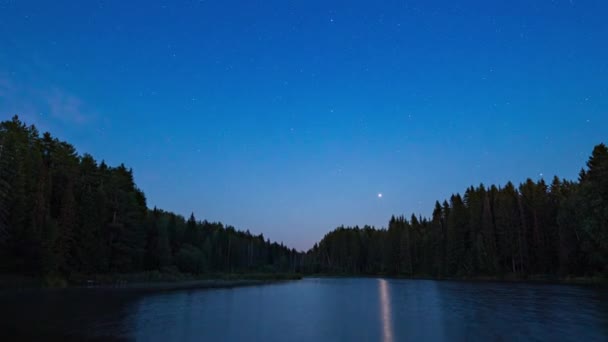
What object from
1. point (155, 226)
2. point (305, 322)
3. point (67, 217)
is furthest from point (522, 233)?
point (67, 217)

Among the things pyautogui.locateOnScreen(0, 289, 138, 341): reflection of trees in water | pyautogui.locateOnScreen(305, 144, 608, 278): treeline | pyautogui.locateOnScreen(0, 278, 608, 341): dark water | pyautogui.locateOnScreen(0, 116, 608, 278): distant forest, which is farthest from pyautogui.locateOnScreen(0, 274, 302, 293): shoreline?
pyautogui.locateOnScreen(305, 144, 608, 278): treeline

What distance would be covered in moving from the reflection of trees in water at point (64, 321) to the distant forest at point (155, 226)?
73.3 ft

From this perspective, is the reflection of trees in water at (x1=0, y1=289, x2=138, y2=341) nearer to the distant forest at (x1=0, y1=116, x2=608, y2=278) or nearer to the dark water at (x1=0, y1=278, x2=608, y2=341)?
the dark water at (x1=0, y1=278, x2=608, y2=341)

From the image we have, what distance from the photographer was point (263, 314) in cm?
3036

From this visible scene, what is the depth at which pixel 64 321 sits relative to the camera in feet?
77.6

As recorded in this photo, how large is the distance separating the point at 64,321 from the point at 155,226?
68.6 meters

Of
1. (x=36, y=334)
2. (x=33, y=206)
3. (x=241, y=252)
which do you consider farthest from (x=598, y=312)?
(x=241, y=252)

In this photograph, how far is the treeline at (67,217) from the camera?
5103 cm

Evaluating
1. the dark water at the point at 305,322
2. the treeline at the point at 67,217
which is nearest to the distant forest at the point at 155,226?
the treeline at the point at 67,217

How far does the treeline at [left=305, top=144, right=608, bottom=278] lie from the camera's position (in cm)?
5533

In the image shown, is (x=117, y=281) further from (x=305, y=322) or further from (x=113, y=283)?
(x=305, y=322)

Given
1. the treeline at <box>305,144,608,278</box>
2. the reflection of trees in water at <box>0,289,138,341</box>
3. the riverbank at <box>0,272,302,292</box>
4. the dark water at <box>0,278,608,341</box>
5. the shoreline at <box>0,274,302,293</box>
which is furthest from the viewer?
the treeline at <box>305,144,608,278</box>

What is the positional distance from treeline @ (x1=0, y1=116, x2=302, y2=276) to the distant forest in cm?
16

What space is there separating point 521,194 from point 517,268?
18274 millimetres
